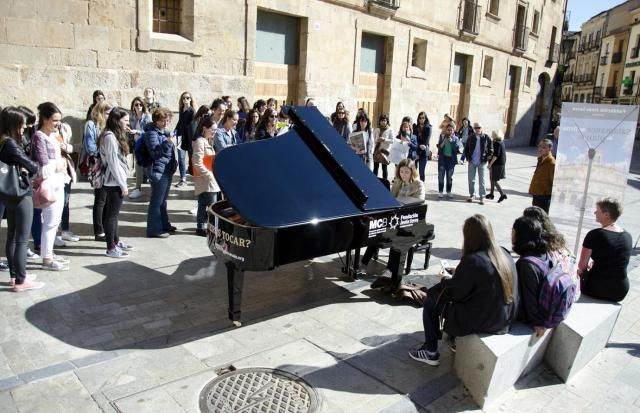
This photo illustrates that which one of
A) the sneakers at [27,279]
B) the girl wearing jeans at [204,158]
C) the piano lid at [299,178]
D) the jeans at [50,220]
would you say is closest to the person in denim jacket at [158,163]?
the girl wearing jeans at [204,158]

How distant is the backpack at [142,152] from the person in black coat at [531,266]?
4983mm

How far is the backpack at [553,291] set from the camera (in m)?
4.02

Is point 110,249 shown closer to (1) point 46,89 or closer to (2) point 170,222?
(2) point 170,222

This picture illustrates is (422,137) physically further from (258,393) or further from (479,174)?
(258,393)

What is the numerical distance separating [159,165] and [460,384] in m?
4.82

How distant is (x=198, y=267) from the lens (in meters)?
6.35

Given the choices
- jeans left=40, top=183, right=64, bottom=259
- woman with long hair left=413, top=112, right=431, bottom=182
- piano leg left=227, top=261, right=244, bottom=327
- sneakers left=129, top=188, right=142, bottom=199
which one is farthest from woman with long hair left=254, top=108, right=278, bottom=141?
woman with long hair left=413, top=112, right=431, bottom=182

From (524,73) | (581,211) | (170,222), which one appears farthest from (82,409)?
(524,73)

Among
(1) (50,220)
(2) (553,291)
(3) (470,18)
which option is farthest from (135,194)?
(3) (470,18)

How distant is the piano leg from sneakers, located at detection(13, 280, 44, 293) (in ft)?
7.04

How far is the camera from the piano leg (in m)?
4.63

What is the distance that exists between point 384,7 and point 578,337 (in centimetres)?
1347

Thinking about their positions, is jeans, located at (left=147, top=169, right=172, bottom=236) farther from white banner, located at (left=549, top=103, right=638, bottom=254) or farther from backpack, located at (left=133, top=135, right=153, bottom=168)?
white banner, located at (left=549, top=103, right=638, bottom=254)

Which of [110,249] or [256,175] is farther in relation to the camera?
[110,249]
